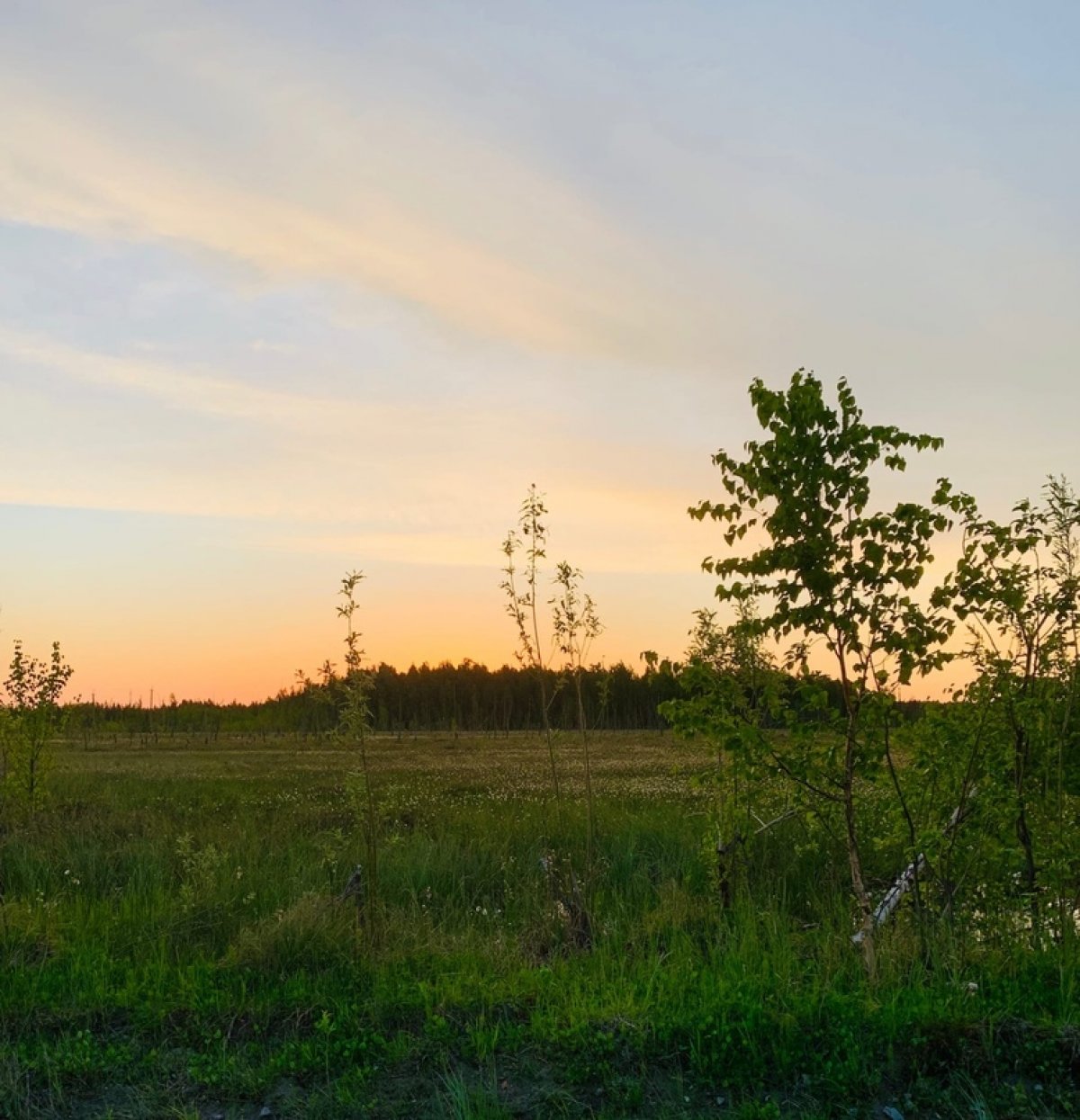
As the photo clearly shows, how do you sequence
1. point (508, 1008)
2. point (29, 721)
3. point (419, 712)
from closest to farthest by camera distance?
point (508, 1008) < point (29, 721) < point (419, 712)

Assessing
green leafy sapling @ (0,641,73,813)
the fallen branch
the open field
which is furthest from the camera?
green leafy sapling @ (0,641,73,813)

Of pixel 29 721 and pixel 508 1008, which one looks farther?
pixel 29 721

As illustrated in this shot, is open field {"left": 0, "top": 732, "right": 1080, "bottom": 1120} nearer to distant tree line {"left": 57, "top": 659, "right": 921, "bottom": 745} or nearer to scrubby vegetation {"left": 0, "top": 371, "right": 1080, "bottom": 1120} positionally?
scrubby vegetation {"left": 0, "top": 371, "right": 1080, "bottom": 1120}

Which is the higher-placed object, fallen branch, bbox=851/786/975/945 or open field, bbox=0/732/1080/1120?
fallen branch, bbox=851/786/975/945

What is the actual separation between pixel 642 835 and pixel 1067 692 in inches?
301

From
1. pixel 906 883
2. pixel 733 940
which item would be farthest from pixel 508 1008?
pixel 906 883

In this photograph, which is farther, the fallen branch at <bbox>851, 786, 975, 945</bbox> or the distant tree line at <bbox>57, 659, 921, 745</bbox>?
the distant tree line at <bbox>57, 659, 921, 745</bbox>

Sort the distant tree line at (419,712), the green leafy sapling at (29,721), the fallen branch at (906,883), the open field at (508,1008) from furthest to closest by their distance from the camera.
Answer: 1. the distant tree line at (419,712)
2. the green leafy sapling at (29,721)
3. the fallen branch at (906,883)
4. the open field at (508,1008)

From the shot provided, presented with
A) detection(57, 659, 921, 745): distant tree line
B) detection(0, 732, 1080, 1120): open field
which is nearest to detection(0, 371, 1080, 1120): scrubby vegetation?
detection(0, 732, 1080, 1120): open field

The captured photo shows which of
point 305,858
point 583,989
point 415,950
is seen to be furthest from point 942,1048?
point 305,858

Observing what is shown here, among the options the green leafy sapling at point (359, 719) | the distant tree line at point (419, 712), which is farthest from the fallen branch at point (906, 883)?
the distant tree line at point (419, 712)

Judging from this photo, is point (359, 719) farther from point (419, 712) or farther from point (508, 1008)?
point (419, 712)

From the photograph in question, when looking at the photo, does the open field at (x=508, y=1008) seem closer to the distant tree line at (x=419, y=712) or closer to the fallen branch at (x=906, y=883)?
the fallen branch at (x=906, y=883)

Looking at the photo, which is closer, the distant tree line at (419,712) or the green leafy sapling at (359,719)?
the green leafy sapling at (359,719)
